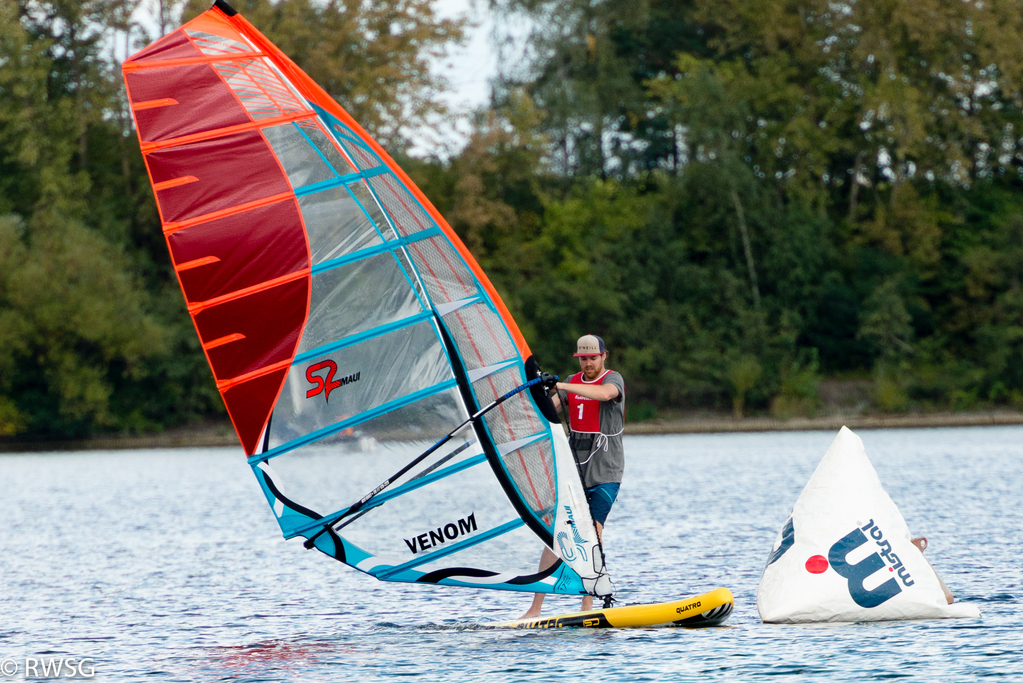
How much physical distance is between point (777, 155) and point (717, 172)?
135 inches

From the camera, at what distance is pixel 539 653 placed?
7.55 metres

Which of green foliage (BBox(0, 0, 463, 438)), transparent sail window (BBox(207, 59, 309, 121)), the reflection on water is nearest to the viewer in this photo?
the reflection on water

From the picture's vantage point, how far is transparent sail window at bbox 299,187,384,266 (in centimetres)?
769

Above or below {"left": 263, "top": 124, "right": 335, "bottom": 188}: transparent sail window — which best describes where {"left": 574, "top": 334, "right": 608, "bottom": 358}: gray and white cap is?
below

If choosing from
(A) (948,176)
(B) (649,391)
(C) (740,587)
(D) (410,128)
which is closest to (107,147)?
(D) (410,128)

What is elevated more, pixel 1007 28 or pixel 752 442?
pixel 1007 28

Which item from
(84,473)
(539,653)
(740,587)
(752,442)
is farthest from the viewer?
(752,442)

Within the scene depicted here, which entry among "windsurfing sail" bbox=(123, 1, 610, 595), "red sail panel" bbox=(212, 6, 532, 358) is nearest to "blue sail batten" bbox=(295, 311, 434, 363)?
"windsurfing sail" bbox=(123, 1, 610, 595)

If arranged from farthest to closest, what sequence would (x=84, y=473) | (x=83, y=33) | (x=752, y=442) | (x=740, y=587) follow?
(x=83, y=33) < (x=752, y=442) < (x=84, y=473) < (x=740, y=587)

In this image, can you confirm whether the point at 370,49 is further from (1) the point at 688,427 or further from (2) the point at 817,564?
(2) the point at 817,564

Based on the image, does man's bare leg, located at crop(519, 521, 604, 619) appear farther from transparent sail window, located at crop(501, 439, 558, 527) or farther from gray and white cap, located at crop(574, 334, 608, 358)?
gray and white cap, located at crop(574, 334, 608, 358)

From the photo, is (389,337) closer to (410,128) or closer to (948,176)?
(410,128)

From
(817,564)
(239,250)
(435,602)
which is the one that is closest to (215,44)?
(239,250)

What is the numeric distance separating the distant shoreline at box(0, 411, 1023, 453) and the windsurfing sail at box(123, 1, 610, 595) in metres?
38.0
